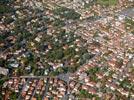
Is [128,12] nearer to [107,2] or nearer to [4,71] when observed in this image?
[107,2]

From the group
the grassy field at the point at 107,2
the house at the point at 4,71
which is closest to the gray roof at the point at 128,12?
the grassy field at the point at 107,2

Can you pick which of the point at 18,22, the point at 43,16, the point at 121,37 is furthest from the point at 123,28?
the point at 18,22

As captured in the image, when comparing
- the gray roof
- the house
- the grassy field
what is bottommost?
the gray roof

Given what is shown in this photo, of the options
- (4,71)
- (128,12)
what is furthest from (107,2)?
(4,71)

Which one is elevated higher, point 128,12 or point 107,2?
point 107,2

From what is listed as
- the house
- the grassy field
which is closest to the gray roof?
the grassy field

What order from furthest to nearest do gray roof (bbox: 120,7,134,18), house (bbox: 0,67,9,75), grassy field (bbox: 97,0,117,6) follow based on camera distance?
grassy field (bbox: 97,0,117,6) → gray roof (bbox: 120,7,134,18) → house (bbox: 0,67,9,75)

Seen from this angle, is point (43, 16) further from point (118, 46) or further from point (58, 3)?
point (118, 46)

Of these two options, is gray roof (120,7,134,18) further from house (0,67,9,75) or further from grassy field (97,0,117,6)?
house (0,67,9,75)

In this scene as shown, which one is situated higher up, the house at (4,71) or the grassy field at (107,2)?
the house at (4,71)

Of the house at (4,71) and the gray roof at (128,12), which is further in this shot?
the gray roof at (128,12)

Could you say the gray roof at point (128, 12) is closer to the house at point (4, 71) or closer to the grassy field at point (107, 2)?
the grassy field at point (107, 2)
